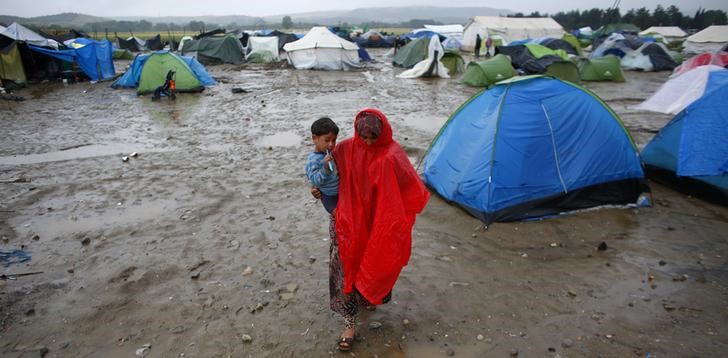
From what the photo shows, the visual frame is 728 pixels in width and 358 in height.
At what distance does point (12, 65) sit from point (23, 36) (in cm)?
219

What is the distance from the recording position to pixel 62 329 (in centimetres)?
341

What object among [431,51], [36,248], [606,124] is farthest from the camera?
[431,51]

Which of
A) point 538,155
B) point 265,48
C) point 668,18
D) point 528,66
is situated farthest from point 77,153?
point 668,18

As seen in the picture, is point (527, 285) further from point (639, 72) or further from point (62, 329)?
point (639, 72)

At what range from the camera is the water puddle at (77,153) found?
7915 mm

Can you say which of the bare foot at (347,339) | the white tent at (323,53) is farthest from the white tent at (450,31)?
the bare foot at (347,339)

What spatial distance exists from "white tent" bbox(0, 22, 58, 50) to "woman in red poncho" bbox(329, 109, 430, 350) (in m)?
21.3

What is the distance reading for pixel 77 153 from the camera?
8.41m

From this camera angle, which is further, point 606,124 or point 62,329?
point 606,124

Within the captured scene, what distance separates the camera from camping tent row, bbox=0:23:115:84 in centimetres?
1700

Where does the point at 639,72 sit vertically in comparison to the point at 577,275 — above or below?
above

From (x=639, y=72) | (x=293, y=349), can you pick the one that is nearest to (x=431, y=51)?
(x=639, y=72)

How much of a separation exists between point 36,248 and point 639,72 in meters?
26.5

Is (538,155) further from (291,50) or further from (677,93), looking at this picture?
(291,50)
